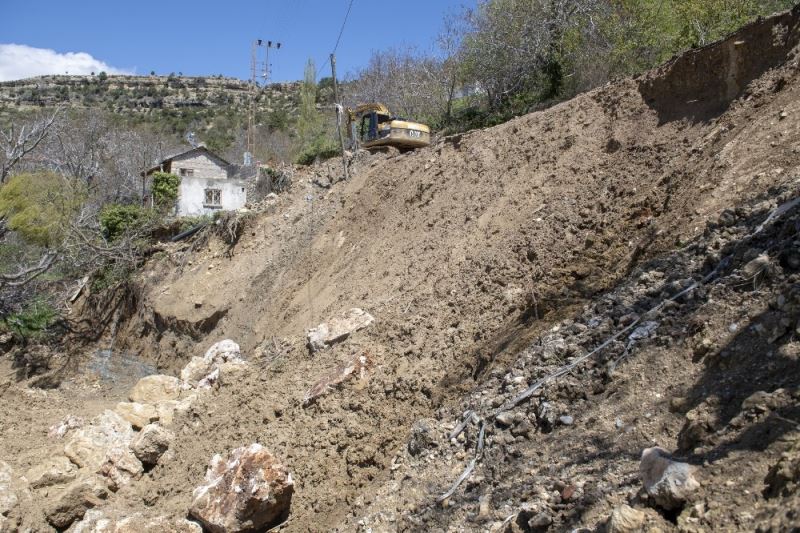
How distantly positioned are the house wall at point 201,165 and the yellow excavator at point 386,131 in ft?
A: 54.8

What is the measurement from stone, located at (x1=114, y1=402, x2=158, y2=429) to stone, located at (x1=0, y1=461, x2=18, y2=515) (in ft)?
5.50

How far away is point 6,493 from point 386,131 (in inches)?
467

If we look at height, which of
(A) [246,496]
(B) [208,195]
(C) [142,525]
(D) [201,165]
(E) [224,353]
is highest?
(D) [201,165]

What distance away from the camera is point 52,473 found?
7871 millimetres

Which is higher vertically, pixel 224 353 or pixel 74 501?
→ pixel 224 353

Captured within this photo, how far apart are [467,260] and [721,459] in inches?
224

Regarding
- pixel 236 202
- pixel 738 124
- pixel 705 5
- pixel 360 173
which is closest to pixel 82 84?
pixel 236 202

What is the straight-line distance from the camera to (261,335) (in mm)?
12516

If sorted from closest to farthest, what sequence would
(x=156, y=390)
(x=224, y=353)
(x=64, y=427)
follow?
(x=64, y=427)
(x=156, y=390)
(x=224, y=353)

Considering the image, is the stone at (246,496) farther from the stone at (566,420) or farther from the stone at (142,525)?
the stone at (566,420)

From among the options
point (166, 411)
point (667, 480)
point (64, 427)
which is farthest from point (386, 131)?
point (667, 480)

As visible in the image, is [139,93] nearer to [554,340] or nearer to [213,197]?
[213,197]

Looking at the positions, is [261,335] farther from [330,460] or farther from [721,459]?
[721,459]

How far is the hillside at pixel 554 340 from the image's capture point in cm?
395
